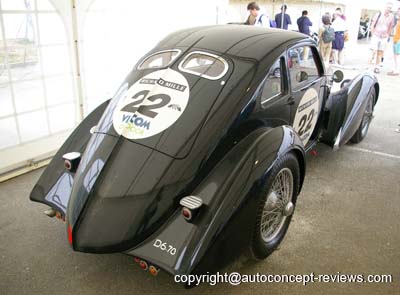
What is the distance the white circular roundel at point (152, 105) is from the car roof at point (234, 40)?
0.41m

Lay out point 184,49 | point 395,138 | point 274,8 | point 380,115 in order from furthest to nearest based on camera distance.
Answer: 1. point 274,8
2. point 380,115
3. point 395,138
4. point 184,49

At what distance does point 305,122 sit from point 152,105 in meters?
1.64

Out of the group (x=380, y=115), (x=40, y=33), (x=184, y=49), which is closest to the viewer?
(x=184, y=49)

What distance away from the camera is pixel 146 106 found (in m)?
2.62

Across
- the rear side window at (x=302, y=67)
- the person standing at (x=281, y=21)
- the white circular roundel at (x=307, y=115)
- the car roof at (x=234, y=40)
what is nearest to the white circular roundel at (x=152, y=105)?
the car roof at (x=234, y=40)

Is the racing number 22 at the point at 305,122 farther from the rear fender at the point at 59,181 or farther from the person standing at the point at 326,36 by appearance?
the person standing at the point at 326,36

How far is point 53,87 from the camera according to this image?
4309mm

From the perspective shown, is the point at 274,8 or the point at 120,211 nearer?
the point at 120,211

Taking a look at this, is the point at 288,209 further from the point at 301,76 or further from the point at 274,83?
the point at 301,76

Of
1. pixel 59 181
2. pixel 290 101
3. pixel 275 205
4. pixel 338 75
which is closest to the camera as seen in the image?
pixel 275 205

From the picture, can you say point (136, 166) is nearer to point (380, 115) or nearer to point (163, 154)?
point (163, 154)

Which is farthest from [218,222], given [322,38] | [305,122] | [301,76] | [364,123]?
[322,38]

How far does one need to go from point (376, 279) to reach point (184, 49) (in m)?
2.15

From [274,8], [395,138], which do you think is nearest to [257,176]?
[395,138]
